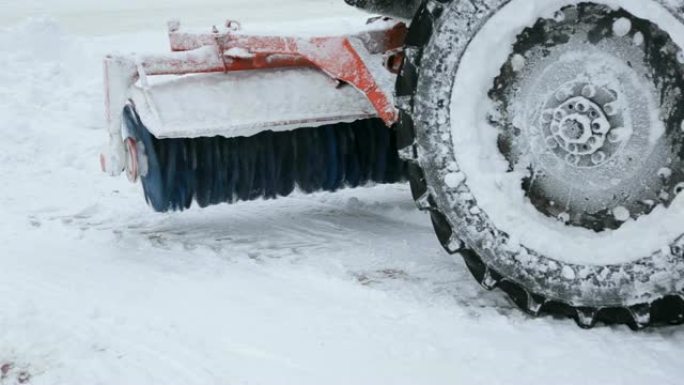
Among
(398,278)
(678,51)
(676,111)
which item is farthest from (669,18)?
(398,278)

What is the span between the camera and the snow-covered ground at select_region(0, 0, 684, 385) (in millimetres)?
2018

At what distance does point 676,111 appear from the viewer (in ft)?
7.04

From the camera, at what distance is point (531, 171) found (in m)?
2.33

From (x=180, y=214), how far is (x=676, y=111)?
6.98 ft

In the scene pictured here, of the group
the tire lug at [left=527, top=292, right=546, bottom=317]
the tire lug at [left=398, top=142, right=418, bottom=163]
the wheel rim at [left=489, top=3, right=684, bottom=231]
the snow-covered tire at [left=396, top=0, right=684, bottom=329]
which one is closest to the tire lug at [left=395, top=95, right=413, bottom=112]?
the snow-covered tire at [left=396, top=0, right=684, bottom=329]

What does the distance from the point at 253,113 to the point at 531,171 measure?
1.03 m

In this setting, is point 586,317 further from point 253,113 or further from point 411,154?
point 253,113

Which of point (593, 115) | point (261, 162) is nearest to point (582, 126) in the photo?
point (593, 115)

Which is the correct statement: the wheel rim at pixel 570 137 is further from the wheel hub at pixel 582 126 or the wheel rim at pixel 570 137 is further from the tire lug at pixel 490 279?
the tire lug at pixel 490 279

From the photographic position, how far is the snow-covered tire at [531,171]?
212cm

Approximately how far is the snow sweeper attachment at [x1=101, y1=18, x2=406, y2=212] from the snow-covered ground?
8.5 inches

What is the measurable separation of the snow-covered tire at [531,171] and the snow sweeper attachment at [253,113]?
377 millimetres

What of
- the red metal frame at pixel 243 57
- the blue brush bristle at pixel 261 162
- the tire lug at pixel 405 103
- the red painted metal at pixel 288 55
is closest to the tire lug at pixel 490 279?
the tire lug at pixel 405 103

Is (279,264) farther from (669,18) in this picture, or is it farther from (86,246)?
(669,18)
